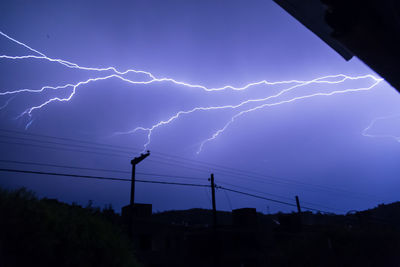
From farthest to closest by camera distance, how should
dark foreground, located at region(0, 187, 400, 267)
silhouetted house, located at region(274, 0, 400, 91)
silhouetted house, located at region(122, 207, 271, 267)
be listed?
silhouetted house, located at region(122, 207, 271, 267)
dark foreground, located at region(0, 187, 400, 267)
silhouetted house, located at region(274, 0, 400, 91)


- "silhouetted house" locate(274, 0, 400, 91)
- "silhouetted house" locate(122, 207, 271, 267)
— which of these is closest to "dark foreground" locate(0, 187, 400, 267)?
"silhouetted house" locate(122, 207, 271, 267)

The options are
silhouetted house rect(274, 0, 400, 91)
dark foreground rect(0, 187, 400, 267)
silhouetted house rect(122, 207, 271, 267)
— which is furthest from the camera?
silhouetted house rect(122, 207, 271, 267)

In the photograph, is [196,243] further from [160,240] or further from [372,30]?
[372,30]

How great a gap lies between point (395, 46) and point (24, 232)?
4164 millimetres

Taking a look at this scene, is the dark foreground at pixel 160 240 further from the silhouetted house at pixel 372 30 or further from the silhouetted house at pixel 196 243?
the silhouetted house at pixel 372 30

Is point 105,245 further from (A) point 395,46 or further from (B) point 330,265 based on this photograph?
(B) point 330,265

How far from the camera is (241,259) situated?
1029 inches

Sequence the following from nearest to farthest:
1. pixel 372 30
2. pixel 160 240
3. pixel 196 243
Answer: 1. pixel 372 30
2. pixel 160 240
3. pixel 196 243

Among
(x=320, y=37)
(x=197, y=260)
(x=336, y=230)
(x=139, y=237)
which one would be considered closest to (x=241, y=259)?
(x=197, y=260)

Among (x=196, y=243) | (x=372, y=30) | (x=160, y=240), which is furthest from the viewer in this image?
(x=196, y=243)

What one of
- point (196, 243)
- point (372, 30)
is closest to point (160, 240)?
point (196, 243)

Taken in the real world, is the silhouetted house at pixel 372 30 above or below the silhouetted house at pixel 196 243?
below

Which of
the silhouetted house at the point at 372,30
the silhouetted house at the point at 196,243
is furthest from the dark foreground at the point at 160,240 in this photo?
the silhouetted house at the point at 372,30

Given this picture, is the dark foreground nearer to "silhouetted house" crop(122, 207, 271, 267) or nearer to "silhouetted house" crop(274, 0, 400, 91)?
"silhouetted house" crop(122, 207, 271, 267)
